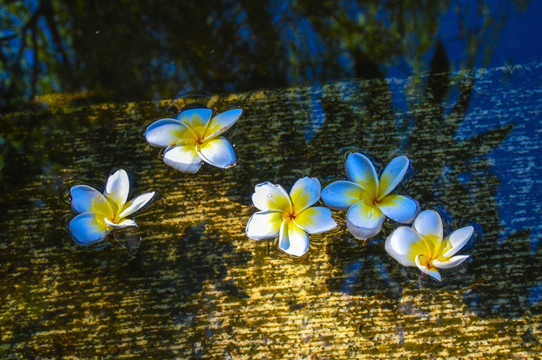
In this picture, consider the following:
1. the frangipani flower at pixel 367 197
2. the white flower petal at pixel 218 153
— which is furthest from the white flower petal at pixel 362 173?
the white flower petal at pixel 218 153

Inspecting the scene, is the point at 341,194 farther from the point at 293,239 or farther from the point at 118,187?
the point at 118,187

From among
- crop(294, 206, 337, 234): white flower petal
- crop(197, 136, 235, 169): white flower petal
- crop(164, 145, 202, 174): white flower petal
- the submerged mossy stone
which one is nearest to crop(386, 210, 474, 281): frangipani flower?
the submerged mossy stone

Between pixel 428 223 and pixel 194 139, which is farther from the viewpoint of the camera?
pixel 194 139

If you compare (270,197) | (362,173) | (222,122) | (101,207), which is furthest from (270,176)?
(101,207)

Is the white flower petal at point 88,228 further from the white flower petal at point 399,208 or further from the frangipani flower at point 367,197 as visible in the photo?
the white flower petal at point 399,208

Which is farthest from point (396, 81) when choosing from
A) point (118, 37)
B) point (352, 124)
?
point (118, 37)

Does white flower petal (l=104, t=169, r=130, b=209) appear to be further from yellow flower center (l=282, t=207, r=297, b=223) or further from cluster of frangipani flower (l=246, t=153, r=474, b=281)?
yellow flower center (l=282, t=207, r=297, b=223)

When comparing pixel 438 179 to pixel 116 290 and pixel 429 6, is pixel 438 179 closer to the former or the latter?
pixel 429 6
